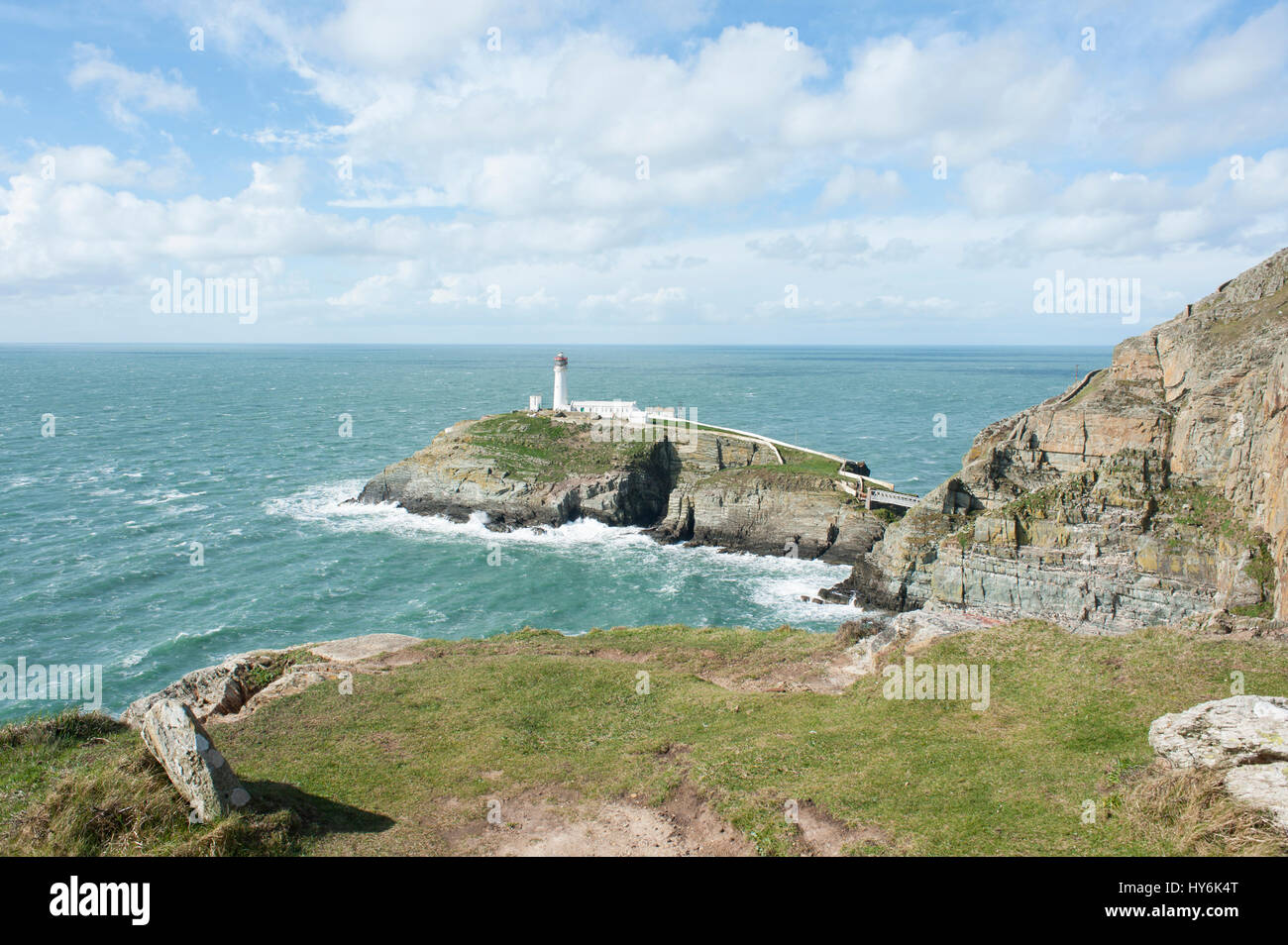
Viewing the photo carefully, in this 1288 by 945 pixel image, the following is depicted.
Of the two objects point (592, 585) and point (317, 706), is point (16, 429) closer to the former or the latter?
point (592, 585)

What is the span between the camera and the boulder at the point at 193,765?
1095cm

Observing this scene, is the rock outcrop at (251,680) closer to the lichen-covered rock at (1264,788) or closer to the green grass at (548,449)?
the lichen-covered rock at (1264,788)

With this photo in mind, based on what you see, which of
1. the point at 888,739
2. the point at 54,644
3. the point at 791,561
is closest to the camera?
the point at 888,739

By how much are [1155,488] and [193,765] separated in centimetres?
3763

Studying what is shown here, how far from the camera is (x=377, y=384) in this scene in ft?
554

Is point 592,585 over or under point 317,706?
under

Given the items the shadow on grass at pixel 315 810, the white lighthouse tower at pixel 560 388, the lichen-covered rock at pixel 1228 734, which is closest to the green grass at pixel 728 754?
the shadow on grass at pixel 315 810

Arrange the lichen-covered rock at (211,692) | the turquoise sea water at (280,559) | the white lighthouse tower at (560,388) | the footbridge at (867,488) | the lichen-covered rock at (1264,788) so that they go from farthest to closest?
the white lighthouse tower at (560,388), the footbridge at (867,488), the turquoise sea water at (280,559), the lichen-covered rock at (211,692), the lichen-covered rock at (1264,788)

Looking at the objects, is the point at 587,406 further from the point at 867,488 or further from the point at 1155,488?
the point at 1155,488

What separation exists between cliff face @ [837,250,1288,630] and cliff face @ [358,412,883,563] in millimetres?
13695

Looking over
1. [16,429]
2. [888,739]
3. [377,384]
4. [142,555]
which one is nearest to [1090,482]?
[888,739]

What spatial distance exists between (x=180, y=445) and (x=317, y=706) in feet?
258

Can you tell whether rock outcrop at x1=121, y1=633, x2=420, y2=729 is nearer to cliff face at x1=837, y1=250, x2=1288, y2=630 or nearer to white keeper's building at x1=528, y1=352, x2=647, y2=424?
cliff face at x1=837, y1=250, x2=1288, y2=630

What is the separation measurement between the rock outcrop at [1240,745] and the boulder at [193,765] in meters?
15.0
